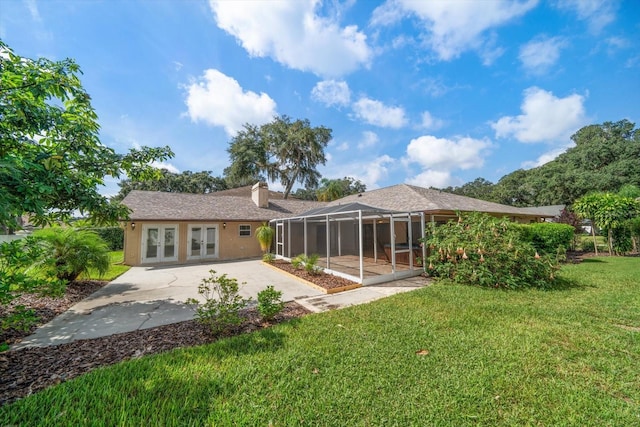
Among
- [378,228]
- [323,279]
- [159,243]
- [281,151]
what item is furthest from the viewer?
[281,151]

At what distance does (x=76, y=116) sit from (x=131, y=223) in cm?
923

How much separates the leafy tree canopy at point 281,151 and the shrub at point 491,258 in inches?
936

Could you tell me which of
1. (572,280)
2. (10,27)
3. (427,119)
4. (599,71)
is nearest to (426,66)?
(427,119)

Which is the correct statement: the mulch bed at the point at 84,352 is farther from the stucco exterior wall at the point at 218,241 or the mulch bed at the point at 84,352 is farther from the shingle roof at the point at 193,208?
the shingle roof at the point at 193,208

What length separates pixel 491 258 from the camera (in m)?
7.26

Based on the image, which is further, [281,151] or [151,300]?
[281,151]

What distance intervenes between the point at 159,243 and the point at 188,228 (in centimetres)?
162

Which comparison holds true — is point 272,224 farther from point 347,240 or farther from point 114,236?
point 114,236

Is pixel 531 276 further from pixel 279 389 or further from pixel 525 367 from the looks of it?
pixel 279 389

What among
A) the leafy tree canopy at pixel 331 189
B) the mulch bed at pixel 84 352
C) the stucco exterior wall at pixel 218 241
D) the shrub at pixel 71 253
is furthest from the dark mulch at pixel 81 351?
the leafy tree canopy at pixel 331 189

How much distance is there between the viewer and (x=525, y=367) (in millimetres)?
3143

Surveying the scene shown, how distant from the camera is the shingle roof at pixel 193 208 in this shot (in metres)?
13.4

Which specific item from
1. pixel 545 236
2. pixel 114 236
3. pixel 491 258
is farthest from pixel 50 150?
pixel 114 236

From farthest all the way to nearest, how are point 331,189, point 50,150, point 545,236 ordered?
1. point 331,189
2. point 545,236
3. point 50,150
